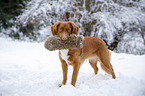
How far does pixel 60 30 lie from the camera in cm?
205

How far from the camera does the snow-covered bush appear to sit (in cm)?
587

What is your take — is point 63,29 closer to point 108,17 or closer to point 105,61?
point 105,61

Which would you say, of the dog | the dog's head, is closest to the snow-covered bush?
the dog

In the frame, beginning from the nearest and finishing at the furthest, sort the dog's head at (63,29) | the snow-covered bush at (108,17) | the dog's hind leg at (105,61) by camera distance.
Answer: the dog's head at (63,29)
the dog's hind leg at (105,61)
the snow-covered bush at (108,17)

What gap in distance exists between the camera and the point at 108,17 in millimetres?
5977

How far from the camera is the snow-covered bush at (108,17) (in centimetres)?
587

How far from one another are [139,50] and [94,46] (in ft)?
15.6

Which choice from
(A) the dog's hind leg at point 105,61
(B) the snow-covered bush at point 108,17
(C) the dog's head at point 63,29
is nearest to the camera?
(C) the dog's head at point 63,29

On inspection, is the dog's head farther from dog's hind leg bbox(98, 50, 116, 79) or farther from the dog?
dog's hind leg bbox(98, 50, 116, 79)

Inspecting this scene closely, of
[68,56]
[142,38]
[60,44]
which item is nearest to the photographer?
[60,44]

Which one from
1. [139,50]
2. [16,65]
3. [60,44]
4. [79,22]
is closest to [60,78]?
[60,44]

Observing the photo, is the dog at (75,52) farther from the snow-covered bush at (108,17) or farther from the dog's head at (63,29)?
the snow-covered bush at (108,17)

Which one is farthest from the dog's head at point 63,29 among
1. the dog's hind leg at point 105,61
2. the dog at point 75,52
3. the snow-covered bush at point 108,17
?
the snow-covered bush at point 108,17

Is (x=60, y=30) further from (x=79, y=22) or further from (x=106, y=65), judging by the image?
(x=79, y=22)
